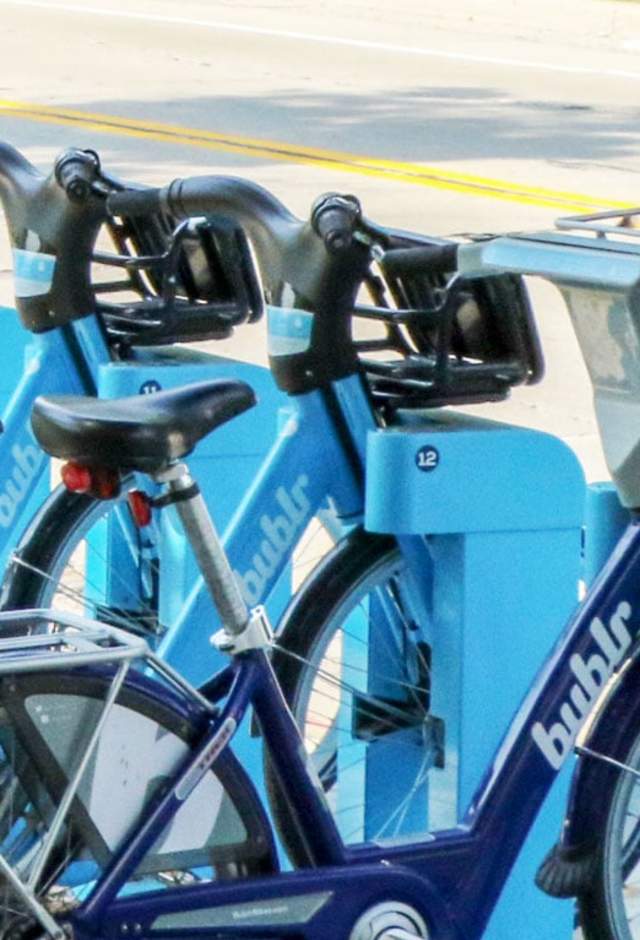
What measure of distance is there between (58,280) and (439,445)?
46.2 inches

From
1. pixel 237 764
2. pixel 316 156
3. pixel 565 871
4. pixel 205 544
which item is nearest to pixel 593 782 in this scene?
pixel 565 871

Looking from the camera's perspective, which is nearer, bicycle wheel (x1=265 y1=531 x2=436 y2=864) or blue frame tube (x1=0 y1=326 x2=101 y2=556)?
bicycle wheel (x1=265 y1=531 x2=436 y2=864)

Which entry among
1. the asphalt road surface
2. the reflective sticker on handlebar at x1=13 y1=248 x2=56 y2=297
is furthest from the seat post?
the asphalt road surface

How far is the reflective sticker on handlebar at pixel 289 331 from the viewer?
4.20 metres

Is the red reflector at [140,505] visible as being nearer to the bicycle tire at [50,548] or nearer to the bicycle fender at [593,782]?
the bicycle fender at [593,782]

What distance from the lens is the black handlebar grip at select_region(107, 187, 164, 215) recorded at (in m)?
4.43

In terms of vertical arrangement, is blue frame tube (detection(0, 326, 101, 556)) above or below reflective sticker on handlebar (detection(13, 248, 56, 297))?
below

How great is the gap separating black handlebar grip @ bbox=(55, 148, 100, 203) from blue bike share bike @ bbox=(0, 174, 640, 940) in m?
1.17

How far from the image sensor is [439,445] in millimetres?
4012

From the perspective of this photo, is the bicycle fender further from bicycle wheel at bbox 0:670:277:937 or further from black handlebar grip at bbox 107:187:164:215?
black handlebar grip at bbox 107:187:164:215

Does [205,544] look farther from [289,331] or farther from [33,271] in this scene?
[33,271]

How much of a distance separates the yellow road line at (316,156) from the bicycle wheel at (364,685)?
8128mm

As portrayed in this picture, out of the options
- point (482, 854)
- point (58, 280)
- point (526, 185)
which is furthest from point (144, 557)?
point (526, 185)

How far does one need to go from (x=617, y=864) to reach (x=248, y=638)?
0.72 m
